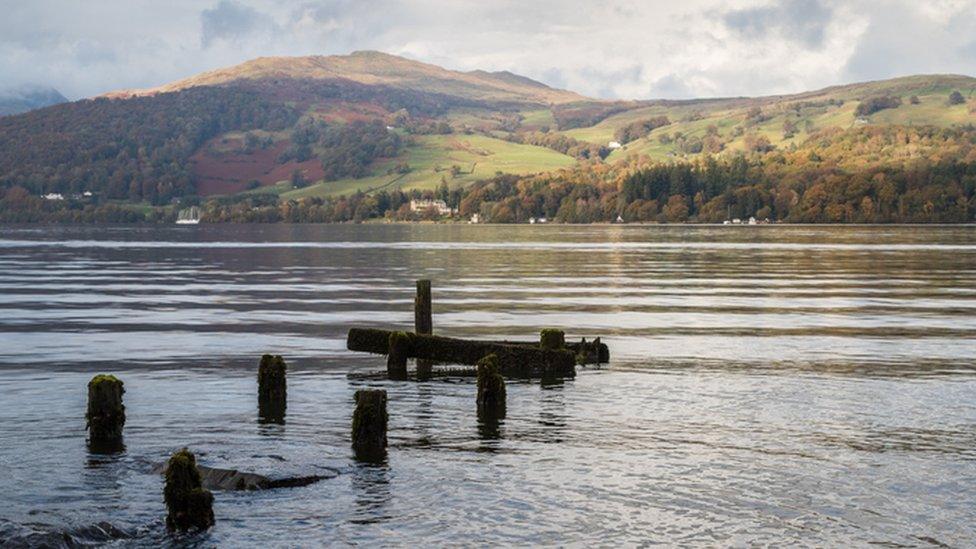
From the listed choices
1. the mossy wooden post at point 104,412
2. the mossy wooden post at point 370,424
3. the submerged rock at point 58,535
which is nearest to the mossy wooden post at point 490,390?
the mossy wooden post at point 370,424

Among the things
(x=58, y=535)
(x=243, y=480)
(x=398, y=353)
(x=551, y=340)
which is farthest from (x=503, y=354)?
(x=58, y=535)

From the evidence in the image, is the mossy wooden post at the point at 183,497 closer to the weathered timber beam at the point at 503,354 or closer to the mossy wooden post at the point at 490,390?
the mossy wooden post at the point at 490,390

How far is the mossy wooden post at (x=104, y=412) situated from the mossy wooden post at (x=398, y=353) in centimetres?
1150

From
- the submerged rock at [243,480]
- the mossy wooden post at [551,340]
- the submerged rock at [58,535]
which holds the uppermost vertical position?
the mossy wooden post at [551,340]

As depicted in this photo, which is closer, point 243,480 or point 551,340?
point 243,480

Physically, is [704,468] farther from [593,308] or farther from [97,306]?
[97,306]

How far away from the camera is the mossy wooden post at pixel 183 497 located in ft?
63.5

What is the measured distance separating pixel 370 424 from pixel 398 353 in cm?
1187

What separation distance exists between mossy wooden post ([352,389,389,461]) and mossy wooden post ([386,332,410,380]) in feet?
37.2

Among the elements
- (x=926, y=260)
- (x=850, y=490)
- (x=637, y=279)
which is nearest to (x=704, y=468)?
(x=850, y=490)

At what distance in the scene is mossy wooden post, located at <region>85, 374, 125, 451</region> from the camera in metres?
25.8

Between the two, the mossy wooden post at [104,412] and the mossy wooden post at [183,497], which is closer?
the mossy wooden post at [183,497]

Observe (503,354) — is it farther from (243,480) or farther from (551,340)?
(243,480)

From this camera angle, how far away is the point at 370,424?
25219 millimetres
